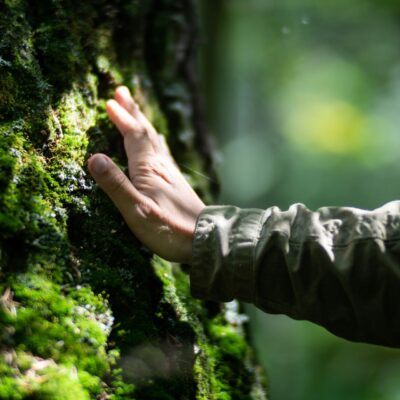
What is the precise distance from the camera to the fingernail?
1.70 m

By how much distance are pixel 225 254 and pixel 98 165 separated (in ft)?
1.84

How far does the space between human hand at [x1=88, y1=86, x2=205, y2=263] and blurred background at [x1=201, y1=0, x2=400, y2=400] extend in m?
6.61

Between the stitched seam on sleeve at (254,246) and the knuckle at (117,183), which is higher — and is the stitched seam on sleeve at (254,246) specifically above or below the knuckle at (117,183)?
below

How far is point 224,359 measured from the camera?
6.62 feet

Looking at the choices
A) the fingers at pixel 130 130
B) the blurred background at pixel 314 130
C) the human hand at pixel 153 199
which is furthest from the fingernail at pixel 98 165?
the blurred background at pixel 314 130

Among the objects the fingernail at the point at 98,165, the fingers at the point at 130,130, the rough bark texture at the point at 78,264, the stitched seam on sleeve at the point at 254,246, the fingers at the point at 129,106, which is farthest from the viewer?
the fingers at the point at 129,106

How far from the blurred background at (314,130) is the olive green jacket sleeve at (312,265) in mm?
6886

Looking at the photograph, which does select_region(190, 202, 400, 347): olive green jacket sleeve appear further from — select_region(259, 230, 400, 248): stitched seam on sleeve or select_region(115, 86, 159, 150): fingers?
select_region(115, 86, 159, 150): fingers

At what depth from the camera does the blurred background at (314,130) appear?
893cm

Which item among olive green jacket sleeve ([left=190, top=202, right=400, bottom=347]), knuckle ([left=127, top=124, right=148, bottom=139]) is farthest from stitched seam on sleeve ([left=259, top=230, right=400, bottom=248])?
knuckle ([left=127, top=124, right=148, bottom=139])

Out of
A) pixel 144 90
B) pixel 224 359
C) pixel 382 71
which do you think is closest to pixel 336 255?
pixel 224 359

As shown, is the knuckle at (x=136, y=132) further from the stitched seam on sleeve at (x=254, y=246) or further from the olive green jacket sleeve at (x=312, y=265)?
the stitched seam on sleeve at (x=254, y=246)

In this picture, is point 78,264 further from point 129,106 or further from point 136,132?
point 129,106

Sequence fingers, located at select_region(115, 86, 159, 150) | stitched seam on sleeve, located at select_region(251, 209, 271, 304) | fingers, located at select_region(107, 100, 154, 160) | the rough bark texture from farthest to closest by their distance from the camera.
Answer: fingers, located at select_region(115, 86, 159, 150), fingers, located at select_region(107, 100, 154, 160), stitched seam on sleeve, located at select_region(251, 209, 271, 304), the rough bark texture
